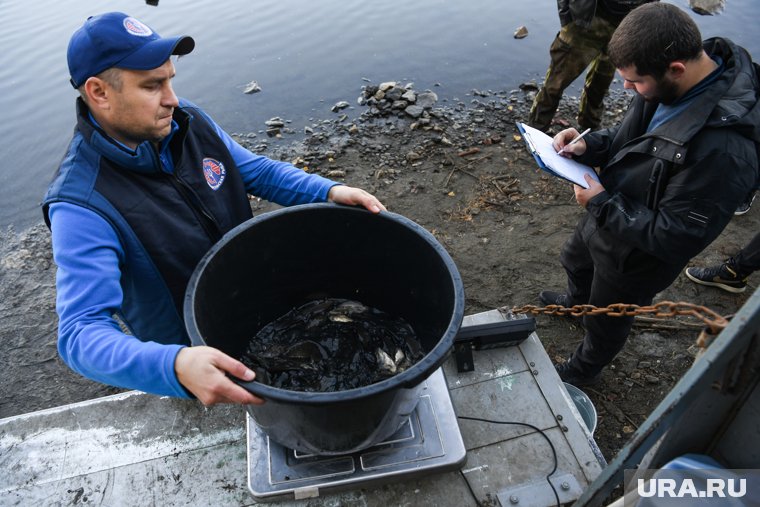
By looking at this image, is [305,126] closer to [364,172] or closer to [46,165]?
[364,172]

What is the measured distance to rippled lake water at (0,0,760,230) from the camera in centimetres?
592

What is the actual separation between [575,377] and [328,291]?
170cm

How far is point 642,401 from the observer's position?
2945 millimetres

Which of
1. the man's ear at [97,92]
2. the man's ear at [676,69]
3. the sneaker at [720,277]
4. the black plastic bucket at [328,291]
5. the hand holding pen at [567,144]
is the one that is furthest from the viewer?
the sneaker at [720,277]

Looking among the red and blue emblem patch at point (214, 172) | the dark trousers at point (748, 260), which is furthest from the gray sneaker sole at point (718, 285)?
the red and blue emblem patch at point (214, 172)

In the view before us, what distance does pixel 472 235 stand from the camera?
4070 mm

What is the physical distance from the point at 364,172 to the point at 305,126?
1.34 m

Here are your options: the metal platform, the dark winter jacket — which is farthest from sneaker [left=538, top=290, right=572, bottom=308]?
the metal platform

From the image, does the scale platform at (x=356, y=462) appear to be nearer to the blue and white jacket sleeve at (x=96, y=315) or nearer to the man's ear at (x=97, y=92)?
the blue and white jacket sleeve at (x=96, y=315)

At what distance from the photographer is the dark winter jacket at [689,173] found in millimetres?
1863

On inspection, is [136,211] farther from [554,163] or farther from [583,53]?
[583,53]

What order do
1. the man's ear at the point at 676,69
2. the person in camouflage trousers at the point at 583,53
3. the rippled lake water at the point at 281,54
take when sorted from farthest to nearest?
the rippled lake water at the point at 281,54
the person in camouflage trousers at the point at 583,53
the man's ear at the point at 676,69

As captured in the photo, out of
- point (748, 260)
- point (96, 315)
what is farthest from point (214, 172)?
point (748, 260)

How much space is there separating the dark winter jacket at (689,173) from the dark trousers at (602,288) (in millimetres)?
96
